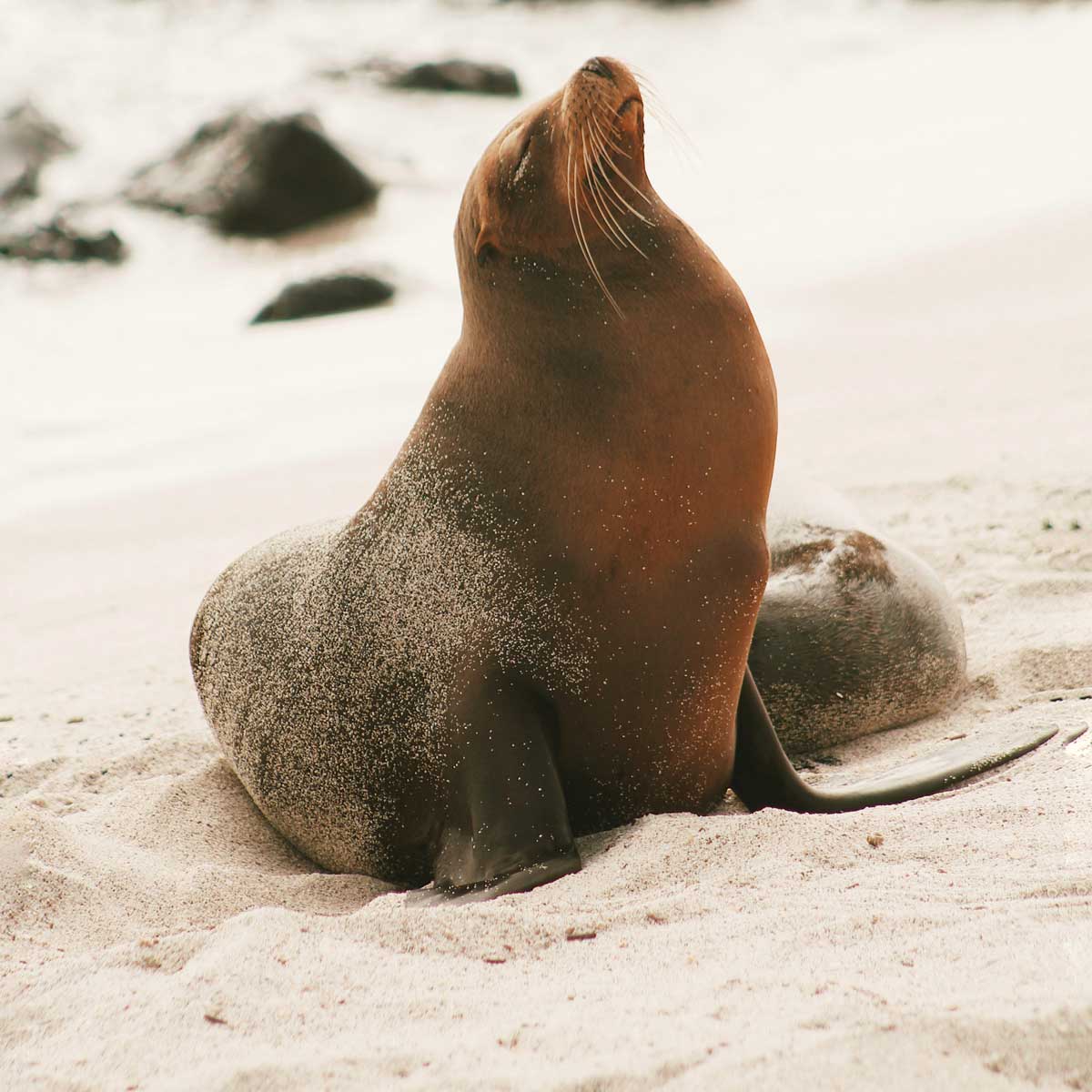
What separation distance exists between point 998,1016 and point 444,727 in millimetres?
1626

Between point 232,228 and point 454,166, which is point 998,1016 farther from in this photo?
point 454,166

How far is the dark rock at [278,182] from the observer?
17656mm

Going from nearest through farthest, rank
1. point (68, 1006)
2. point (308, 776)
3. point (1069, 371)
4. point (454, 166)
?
point (68, 1006) → point (308, 776) → point (1069, 371) → point (454, 166)

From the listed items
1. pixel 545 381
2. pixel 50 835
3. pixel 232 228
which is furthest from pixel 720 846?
pixel 232 228

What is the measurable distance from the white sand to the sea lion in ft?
0.71

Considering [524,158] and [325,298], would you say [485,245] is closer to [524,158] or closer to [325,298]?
[524,158]

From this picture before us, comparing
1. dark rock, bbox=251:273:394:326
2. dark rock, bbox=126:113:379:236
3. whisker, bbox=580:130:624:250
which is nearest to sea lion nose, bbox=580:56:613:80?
whisker, bbox=580:130:624:250

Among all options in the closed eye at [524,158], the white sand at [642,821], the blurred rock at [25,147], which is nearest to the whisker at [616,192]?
the closed eye at [524,158]

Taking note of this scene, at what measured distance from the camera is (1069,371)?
7406mm

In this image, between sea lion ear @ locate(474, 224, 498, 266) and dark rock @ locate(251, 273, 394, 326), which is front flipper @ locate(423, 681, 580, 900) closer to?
sea lion ear @ locate(474, 224, 498, 266)

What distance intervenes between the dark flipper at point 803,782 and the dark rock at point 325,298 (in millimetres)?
9551

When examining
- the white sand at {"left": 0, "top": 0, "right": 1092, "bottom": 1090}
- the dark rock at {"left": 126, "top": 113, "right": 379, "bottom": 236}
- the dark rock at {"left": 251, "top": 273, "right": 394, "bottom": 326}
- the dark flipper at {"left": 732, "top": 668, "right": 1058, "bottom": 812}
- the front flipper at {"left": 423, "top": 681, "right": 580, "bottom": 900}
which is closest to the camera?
the white sand at {"left": 0, "top": 0, "right": 1092, "bottom": 1090}

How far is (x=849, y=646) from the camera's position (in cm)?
432

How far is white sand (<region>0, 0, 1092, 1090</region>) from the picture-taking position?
6.61ft
